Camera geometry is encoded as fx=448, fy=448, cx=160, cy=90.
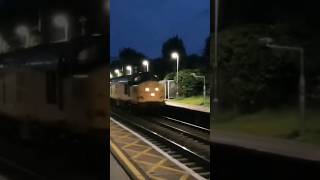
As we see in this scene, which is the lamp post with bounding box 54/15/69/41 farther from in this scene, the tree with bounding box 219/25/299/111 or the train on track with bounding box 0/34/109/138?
the tree with bounding box 219/25/299/111

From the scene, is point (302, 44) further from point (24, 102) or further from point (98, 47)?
point (24, 102)

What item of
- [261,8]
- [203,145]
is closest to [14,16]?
[261,8]

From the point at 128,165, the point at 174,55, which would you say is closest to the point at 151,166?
the point at 128,165

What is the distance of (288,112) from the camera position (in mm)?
2383

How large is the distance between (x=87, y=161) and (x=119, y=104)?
525 inches

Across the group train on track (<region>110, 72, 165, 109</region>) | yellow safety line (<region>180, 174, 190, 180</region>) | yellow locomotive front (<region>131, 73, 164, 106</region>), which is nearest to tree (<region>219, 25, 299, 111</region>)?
yellow safety line (<region>180, 174, 190, 180</region>)

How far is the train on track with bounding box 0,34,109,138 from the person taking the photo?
3358mm

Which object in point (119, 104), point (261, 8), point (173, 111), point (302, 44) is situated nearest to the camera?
point (302, 44)

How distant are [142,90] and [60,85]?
1029cm

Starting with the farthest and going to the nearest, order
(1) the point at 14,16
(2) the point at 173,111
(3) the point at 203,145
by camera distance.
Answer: (2) the point at 173,111
(3) the point at 203,145
(1) the point at 14,16

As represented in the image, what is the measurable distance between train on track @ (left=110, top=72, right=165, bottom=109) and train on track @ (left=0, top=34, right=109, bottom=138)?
915 cm

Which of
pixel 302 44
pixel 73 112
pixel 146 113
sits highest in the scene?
pixel 302 44

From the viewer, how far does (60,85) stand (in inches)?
138

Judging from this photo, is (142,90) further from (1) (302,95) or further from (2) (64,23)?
(1) (302,95)
